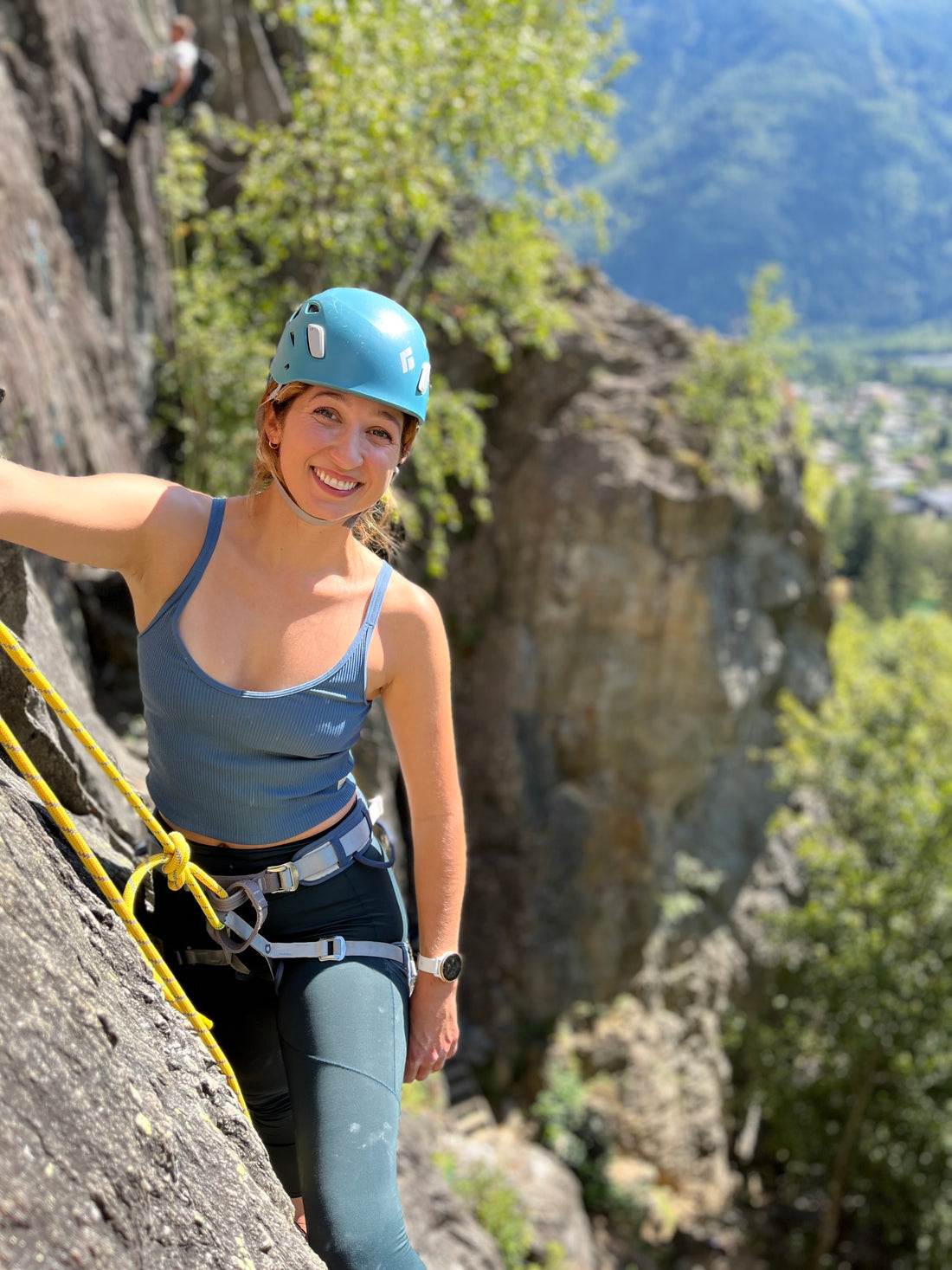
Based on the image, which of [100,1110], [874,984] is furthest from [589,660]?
[100,1110]

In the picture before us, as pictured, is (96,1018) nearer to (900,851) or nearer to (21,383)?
(21,383)

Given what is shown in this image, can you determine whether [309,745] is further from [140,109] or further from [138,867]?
[140,109]

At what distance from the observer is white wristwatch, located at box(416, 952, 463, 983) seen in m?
2.60

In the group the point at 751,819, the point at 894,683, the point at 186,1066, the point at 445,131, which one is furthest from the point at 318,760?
the point at 751,819

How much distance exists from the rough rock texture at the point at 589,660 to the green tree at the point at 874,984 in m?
2.13

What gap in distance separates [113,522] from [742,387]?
15253mm

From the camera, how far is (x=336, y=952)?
2469 millimetres

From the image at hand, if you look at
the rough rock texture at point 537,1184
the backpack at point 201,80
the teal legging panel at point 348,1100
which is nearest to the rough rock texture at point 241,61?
the backpack at point 201,80

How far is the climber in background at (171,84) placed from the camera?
31.9ft

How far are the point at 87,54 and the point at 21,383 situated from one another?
509cm

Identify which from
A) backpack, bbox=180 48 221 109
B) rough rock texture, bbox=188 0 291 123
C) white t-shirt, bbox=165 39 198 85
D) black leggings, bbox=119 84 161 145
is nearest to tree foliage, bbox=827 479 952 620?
rough rock texture, bbox=188 0 291 123

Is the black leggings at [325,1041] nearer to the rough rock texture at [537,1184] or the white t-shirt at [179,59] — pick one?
the rough rock texture at [537,1184]

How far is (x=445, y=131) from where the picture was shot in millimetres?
9094

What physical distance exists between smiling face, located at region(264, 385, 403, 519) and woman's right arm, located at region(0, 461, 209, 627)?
27cm
